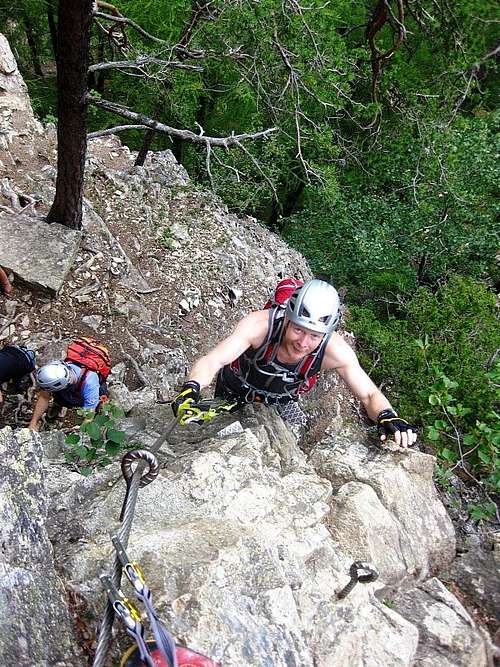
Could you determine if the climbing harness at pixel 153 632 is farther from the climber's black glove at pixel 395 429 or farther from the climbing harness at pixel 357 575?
the climber's black glove at pixel 395 429

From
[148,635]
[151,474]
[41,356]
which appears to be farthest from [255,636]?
[41,356]

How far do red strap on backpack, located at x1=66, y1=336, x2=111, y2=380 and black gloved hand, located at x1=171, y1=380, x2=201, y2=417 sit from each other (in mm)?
1901

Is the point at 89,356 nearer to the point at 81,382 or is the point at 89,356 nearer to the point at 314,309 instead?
the point at 81,382

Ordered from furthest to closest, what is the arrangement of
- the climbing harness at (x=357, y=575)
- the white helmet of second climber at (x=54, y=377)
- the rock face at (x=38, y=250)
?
the rock face at (x=38, y=250) < the white helmet of second climber at (x=54, y=377) < the climbing harness at (x=357, y=575)

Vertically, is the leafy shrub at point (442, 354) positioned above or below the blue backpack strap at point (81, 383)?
below

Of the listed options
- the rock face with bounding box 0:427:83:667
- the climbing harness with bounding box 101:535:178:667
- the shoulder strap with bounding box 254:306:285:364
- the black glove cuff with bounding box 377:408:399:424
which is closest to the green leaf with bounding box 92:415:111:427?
the rock face with bounding box 0:427:83:667

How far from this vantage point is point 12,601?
2328 millimetres

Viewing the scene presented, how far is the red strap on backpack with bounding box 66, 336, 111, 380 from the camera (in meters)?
5.27

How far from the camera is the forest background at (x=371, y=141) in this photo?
6234 mm

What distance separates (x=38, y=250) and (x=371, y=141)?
679cm

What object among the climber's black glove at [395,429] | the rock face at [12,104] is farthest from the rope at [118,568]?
the rock face at [12,104]

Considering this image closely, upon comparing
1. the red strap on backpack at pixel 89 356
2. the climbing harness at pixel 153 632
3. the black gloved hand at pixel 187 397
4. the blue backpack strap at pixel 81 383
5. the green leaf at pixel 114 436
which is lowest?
the blue backpack strap at pixel 81 383

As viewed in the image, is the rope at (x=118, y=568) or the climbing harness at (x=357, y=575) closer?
the rope at (x=118, y=568)

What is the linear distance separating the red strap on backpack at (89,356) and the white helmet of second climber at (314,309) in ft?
7.76
